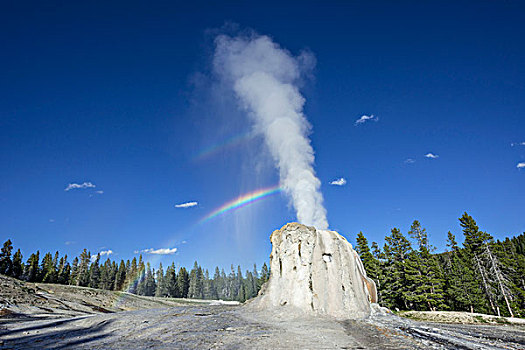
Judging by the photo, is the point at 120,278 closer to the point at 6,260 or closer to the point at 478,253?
the point at 6,260

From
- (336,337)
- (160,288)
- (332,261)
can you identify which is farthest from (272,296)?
(160,288)

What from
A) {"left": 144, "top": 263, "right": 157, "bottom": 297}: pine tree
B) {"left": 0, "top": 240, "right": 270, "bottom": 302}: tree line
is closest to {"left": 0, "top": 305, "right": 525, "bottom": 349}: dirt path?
{"left": 0, "top": 240, "right": 270, "bottom": 302}: tree line

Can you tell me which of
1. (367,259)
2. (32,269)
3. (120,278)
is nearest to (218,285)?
(120,278)

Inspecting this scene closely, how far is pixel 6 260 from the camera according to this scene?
232 feet

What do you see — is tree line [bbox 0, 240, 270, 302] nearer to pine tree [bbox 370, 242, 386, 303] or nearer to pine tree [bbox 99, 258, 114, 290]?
pine tree [bbox 99, 258, 114, 290]

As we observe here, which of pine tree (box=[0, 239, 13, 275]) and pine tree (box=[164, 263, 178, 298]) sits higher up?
pine tree (box=[0, 239, 13, 275])

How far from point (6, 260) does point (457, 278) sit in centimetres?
9935

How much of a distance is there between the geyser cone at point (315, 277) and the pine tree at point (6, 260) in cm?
8007

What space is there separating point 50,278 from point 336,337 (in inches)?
3506

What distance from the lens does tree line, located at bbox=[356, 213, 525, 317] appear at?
115 feet

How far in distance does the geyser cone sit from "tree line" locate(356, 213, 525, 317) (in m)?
16.7

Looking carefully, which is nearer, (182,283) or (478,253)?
Result: (478,253)

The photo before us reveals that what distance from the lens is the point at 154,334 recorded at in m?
16.6

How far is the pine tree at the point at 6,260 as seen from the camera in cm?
7012
